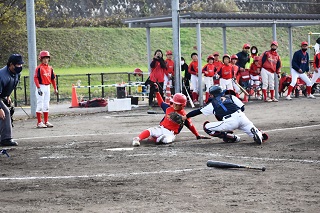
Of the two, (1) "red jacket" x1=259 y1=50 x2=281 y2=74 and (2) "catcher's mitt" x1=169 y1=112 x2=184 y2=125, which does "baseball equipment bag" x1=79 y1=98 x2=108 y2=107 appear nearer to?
Answer: (1) "red jacket" x1=259 y1=50 x2=281 y2=74

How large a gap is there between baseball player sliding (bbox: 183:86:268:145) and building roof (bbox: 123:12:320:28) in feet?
36.2

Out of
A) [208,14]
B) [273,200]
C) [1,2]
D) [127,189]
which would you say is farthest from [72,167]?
[1,2]

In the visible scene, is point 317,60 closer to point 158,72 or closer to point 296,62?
point 296,62

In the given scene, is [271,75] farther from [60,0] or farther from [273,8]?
[60,0]

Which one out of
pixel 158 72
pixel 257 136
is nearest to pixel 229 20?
pixel 158 72

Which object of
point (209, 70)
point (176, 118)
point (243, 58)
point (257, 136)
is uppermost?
point (243, 58)

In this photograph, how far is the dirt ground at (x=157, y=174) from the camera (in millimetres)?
8523

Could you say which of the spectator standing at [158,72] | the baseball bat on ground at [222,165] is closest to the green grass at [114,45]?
the spectator standing at [158,72]

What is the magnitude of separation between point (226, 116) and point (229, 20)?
1280cm

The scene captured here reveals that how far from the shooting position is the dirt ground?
8.52 metres

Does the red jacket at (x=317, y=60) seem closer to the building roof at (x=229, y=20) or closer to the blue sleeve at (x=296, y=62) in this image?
the blue sleeve at (x=296, y=62)

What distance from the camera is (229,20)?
2669 cm

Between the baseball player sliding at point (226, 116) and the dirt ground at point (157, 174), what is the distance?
11.1 inches

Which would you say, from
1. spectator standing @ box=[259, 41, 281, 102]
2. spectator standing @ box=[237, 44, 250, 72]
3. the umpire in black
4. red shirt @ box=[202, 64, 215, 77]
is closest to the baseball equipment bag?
red shirt @ box=[202, 64, 215, 77]
